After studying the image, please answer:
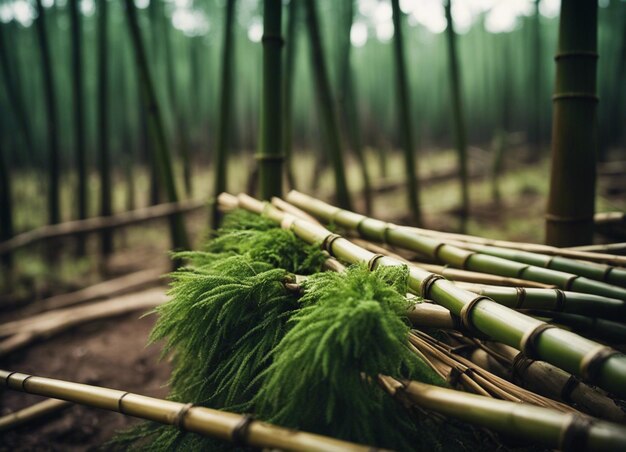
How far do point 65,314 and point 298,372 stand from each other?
3.13 m

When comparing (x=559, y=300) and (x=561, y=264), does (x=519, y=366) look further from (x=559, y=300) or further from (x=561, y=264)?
(x=561, y=264)

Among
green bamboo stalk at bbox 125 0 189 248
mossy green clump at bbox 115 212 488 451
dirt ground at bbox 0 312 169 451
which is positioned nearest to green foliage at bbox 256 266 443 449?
mossy green clump at bbox 115 212 488 451

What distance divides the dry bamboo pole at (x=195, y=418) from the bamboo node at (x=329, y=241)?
589mm

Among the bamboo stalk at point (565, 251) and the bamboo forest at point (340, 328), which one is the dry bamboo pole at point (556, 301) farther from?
the bamboo stalk at point (565, 251)

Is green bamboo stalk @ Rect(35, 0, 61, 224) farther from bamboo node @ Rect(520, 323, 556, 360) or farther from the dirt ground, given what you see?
bamboo node @ Rect(520, 323, 556, 360)

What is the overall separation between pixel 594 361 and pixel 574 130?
1133mm

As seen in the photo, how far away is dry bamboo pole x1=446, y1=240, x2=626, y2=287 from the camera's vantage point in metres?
1.26

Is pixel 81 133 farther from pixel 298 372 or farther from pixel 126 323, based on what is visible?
pixel 298 372

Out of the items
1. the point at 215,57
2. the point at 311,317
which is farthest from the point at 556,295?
the point at 215,57

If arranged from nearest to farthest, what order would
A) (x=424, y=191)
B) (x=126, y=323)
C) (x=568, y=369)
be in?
1. (x=568, y=369)
2. (x=126, y=323)
3. (x=424, y=191)

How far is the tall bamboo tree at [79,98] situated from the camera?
4.43m

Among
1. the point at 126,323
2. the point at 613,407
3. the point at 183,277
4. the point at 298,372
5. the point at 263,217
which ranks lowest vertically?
the point at 126,323

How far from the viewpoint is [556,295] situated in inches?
42.8

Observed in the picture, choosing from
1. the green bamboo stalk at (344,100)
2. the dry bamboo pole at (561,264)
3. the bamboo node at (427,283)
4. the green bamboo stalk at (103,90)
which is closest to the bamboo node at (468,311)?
the bamboo node at (427,283)
